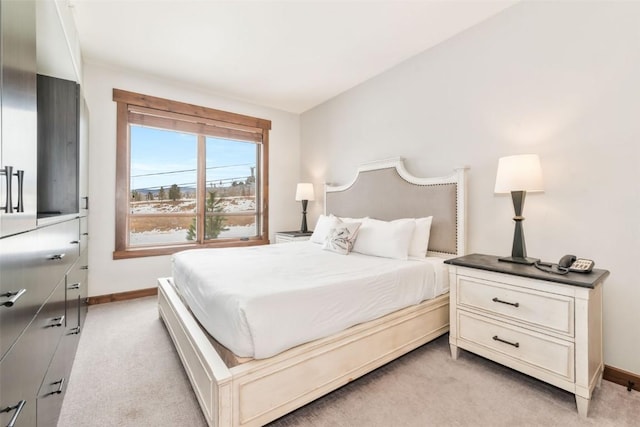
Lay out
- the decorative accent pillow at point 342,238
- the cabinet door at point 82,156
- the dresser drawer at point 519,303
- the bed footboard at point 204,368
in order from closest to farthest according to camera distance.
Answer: the bed footboard at point 204,368 → the dresser drawer at point 519,303 → the cabinet door at point 82,156 → the decorative accent pillow at point 342,238

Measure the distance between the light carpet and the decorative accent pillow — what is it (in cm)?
107

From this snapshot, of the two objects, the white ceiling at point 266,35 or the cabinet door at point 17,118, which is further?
the white ceiling at point 266,35

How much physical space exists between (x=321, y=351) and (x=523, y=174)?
1.80 metres

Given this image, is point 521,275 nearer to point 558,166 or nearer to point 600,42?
point 558,166

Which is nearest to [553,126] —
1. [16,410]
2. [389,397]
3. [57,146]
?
[389,397]

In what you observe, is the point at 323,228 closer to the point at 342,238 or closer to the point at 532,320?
the point at 342,238

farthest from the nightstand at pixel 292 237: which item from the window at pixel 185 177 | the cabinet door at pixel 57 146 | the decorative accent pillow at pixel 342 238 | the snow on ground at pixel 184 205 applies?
the cabinet door at pixel 57 146

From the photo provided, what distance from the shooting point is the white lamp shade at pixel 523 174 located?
2010 mm

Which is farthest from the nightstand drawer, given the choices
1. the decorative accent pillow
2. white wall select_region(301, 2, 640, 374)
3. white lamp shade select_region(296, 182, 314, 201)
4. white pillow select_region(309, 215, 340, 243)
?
white lamp shade select_region(296, 182, 314, 201)

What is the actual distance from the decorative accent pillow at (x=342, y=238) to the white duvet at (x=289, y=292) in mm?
165

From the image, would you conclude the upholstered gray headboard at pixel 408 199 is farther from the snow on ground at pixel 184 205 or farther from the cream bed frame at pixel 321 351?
the snow on ground at pixel 184 205

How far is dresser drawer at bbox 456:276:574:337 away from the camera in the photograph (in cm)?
165

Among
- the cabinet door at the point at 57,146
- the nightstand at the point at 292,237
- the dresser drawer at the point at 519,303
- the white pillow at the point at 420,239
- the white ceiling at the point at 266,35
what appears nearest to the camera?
the dresser drawer at the point at 519,303

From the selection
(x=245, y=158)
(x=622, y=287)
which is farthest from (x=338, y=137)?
(x=622, y=287)
